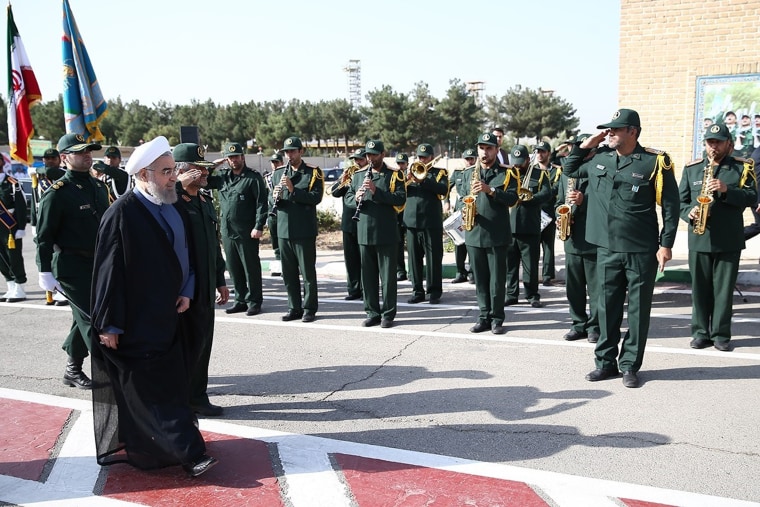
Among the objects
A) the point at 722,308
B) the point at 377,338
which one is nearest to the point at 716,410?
the point at 722,308

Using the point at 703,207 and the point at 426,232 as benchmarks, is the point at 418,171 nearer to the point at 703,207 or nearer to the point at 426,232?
the point at 426,232

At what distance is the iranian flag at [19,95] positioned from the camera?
11.5 m

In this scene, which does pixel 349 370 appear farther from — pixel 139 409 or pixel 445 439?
pixel 139 409

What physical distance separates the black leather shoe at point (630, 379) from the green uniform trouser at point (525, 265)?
3.30 metres

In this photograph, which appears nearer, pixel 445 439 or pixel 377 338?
pixel 445 439

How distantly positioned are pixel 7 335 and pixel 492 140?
20.7 feet

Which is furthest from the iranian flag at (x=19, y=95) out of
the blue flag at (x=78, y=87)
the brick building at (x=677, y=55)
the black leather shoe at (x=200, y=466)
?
the brick building at (x=677, y=55)

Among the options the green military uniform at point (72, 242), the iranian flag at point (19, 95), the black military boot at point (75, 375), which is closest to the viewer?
the green military uniform at point (72, 242)

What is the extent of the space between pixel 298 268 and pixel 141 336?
15.4 ft

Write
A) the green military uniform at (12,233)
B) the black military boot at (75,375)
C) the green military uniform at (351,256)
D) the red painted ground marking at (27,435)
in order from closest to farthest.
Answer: the red painted ground marking at (27,435), the black military boot at (75,375), the green military uniform at (351,256), the green military uniform at (12,233)

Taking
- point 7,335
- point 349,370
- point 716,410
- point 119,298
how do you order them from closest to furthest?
point 119,298 < point 716,410 < point 349,370 < point 7,335

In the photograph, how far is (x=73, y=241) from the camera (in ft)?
18.9

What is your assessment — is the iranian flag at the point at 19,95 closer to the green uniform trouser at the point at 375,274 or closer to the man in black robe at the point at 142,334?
the green uniform trouser at the point at 375,274

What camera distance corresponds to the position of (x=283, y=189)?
8367mm
